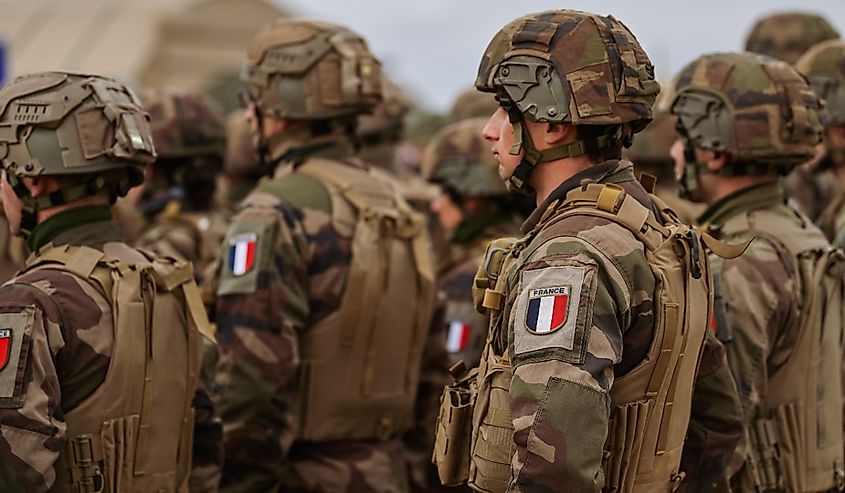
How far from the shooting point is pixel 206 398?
5.30m

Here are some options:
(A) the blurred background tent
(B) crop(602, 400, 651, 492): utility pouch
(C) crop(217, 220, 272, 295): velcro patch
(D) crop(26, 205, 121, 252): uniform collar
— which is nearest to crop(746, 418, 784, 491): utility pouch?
(B) crop(602, 400, 651, 492): utility pouch

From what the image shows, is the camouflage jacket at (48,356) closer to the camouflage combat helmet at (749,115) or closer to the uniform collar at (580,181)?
the uniform collar at (580,181)

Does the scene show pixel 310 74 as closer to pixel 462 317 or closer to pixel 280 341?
pixel 280 341

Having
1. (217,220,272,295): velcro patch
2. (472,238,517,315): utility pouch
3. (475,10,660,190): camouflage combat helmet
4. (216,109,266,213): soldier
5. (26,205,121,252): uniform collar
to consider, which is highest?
(475,10,660,190): camouflage combat helmet

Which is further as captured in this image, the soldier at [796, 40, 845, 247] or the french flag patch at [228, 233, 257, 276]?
the soldier at [796, 40, 845, 247]

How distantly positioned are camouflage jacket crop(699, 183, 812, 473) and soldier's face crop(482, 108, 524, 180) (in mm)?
1249

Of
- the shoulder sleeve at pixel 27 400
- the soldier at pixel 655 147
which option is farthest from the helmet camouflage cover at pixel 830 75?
the shoulder sleeve at pixel 27 400

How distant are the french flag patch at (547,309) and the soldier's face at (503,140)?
0.58 m

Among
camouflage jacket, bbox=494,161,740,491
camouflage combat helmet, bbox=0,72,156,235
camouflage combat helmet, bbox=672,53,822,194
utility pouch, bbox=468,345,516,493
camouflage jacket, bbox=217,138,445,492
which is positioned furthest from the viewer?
camouflage jacket, bbox=217,138,445,492

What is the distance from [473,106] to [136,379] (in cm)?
573

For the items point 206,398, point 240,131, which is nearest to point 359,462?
point 206,398

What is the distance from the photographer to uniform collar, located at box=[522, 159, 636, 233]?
4.26 m

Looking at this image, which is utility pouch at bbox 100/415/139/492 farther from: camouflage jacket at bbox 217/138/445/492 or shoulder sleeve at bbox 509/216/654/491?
shoulder sleeve at bbox 509/216/654/491

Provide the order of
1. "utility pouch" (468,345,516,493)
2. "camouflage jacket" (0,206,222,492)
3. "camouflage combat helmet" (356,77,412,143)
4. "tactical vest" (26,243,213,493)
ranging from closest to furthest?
"utility pouch" (468,345,516,493), "camouflage jacket" (0,206,222,492), "tactical vest" (26,243,213,493), "camouflage combat helmet" (356,77,412,143)
